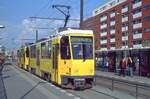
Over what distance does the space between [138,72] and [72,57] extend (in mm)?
21736

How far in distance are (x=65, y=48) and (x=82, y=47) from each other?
0.97 metres

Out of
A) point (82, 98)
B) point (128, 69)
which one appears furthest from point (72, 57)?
point (128, 69)

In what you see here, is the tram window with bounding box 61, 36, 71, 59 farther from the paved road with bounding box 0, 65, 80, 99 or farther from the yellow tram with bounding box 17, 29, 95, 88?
the paved road with bounding box 0, 65, 80, 99

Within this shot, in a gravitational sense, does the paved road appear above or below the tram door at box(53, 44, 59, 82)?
below

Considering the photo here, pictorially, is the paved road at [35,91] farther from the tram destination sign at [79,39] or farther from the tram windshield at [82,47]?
the tram destination sign at [79,39]

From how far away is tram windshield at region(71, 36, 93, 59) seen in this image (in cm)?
2234

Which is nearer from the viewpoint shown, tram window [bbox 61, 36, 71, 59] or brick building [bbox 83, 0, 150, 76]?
tram window [bbox 61, 36, 71, 59]

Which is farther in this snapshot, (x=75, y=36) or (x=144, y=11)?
(x=144, y=11)

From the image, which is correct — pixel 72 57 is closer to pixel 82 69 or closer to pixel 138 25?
pixel 82 69

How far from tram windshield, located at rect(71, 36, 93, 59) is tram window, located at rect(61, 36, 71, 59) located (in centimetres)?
31

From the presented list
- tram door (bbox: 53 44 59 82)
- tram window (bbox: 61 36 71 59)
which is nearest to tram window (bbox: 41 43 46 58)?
tram door (bbox: 53 44 59 82)

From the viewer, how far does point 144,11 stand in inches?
3666

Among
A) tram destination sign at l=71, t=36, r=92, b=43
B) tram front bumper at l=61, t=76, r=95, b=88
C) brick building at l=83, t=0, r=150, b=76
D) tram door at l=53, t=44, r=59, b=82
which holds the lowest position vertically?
tram front bumper at l=61, t=76, r=95, b=88

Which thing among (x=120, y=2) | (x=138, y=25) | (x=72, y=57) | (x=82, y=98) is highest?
(x=120, y=2)
